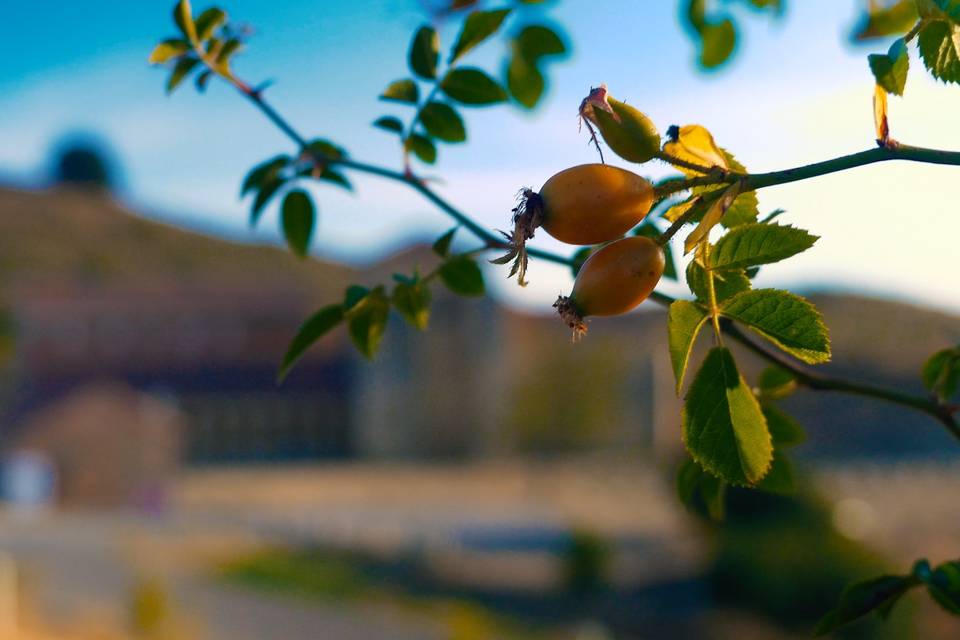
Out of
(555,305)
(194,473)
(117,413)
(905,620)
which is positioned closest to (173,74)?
(555,305)

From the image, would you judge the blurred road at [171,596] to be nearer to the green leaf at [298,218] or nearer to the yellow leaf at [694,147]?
the green leaf at [298,218]

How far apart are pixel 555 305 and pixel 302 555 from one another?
35.4 feet

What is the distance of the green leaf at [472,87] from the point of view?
2.53 feet

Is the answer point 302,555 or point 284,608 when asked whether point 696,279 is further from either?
point 302,555

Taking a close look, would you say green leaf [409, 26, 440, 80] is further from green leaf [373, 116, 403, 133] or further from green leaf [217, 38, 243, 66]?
green leaf [217, 38, 243, 66]

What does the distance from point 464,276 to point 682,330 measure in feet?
1.33

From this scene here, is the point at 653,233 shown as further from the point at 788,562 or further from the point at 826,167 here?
the point at 788,562

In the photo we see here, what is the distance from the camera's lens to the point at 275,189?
0.88 m

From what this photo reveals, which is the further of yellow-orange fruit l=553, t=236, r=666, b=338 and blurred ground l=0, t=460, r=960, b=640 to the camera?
blurred ground l=0, t=460, r=960, b=640

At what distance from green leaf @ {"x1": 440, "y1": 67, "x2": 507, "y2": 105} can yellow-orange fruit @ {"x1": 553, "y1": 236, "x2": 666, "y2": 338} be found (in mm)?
396

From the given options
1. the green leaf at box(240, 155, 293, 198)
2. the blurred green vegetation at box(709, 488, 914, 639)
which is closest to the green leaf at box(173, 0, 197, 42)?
the green leaf at box(240, 155, 293, 198)

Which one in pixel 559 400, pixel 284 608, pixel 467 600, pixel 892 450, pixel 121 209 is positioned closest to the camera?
pixel 284 608

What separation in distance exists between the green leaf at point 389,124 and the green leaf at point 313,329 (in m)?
0.19

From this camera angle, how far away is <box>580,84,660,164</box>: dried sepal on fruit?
402 millimetres
